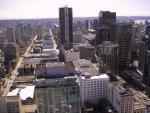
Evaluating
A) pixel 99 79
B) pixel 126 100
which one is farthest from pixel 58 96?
pixel 99 79

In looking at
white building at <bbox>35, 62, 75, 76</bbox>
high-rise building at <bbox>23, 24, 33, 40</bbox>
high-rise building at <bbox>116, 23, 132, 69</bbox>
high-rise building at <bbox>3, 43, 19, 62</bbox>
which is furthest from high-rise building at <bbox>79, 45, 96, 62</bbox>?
high-rise building at <bbox>23, 24, 33, 40</bbox>

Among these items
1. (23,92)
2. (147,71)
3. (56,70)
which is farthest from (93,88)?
(56,70)

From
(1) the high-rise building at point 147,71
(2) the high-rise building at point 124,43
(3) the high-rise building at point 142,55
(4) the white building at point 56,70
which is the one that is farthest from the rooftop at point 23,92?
(3) the high-rise building at point 142,55

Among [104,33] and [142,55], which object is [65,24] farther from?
[142,55]

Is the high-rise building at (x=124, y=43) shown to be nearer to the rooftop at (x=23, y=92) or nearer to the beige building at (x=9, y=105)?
the rooftop at (x=23, y=92)

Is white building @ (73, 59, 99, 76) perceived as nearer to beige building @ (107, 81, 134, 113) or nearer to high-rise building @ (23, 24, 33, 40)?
beige building @ (107, 81, 134, 113)

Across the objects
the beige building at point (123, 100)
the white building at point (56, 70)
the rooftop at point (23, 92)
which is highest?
the white building at point (56, 70)
